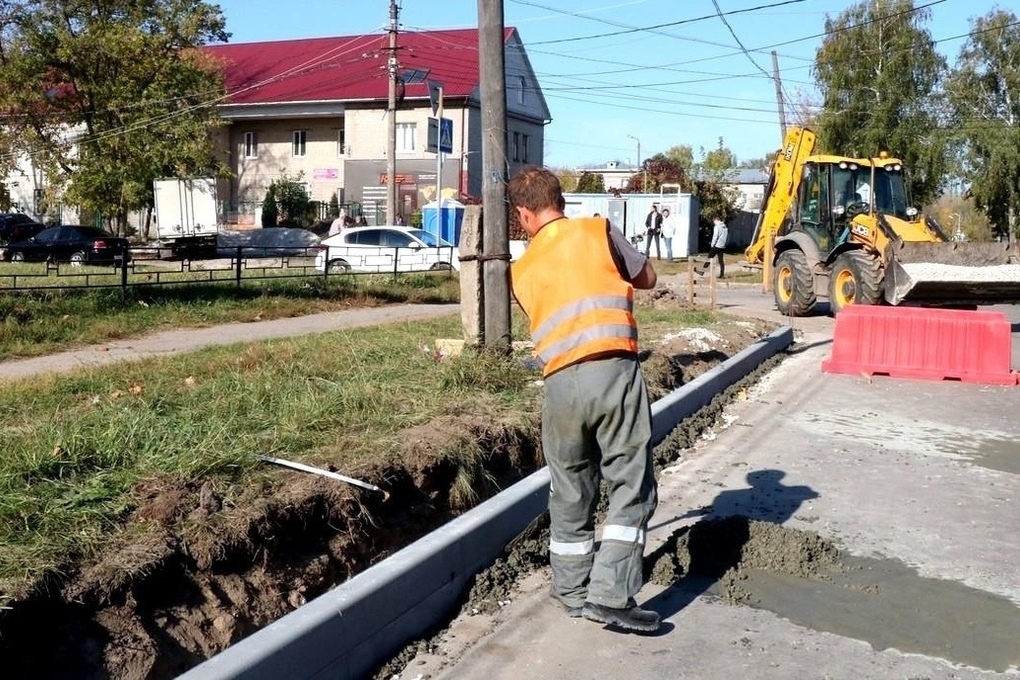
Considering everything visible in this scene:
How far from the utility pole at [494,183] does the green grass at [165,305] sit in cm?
507

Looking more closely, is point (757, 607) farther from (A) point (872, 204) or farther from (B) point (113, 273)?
(A) point (872, 204)

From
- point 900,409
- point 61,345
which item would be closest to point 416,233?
point 61,345

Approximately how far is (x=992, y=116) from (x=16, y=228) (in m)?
40.1

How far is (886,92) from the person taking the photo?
47344 mm

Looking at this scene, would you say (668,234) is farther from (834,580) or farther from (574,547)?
(574,547)

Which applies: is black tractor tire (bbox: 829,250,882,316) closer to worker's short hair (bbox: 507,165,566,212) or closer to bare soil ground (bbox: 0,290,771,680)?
bare soil ground (bbox: 0,290,771,680)

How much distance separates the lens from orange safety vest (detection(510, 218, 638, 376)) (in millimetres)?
4559

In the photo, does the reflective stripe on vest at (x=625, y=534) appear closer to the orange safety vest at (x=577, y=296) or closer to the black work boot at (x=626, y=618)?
the black work boot at (x=626, y=618)

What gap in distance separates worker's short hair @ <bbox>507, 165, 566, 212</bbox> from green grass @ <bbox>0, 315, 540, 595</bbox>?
1.71m

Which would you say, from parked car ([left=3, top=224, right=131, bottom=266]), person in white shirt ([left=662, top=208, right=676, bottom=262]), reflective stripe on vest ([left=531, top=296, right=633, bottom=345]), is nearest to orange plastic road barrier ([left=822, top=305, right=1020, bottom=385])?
reflective stripe on vest ([left=531, top=296, right=633, bottom=345])

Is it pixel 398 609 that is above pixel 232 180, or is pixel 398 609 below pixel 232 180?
below

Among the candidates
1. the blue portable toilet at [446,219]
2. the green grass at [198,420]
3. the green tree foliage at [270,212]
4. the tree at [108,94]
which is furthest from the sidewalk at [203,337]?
the green tree foliage at [270,212]

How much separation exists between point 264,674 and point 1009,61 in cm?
5151

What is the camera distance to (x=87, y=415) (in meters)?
6.18
